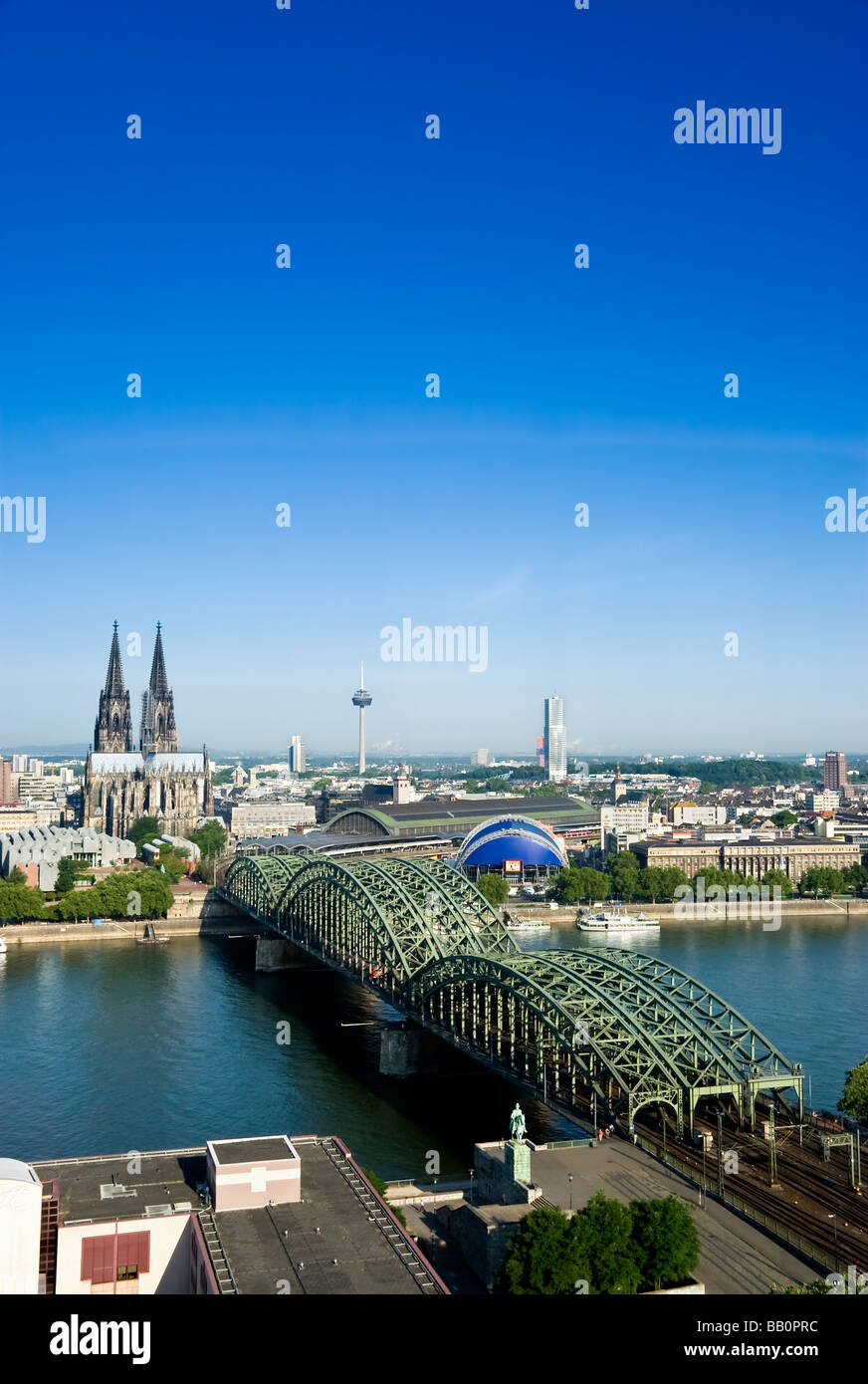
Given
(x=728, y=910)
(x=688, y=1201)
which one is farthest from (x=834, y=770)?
(x=688, y=1201)

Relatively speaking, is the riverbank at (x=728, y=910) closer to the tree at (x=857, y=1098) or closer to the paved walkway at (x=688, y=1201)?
the tree at (x=857, y=1098)

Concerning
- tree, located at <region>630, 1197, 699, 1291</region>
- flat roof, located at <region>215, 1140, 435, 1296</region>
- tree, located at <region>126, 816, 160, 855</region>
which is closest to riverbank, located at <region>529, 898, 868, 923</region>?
tree, located at <region>126, 816, 160, 855</region>

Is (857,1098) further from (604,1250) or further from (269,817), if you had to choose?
(269,817)

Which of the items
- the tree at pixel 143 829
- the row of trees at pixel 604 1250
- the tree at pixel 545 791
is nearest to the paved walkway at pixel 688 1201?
the row of trees at pixel 604 1250

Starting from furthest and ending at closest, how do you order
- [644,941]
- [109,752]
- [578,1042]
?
[109,752], [644,941], [578,1042]
